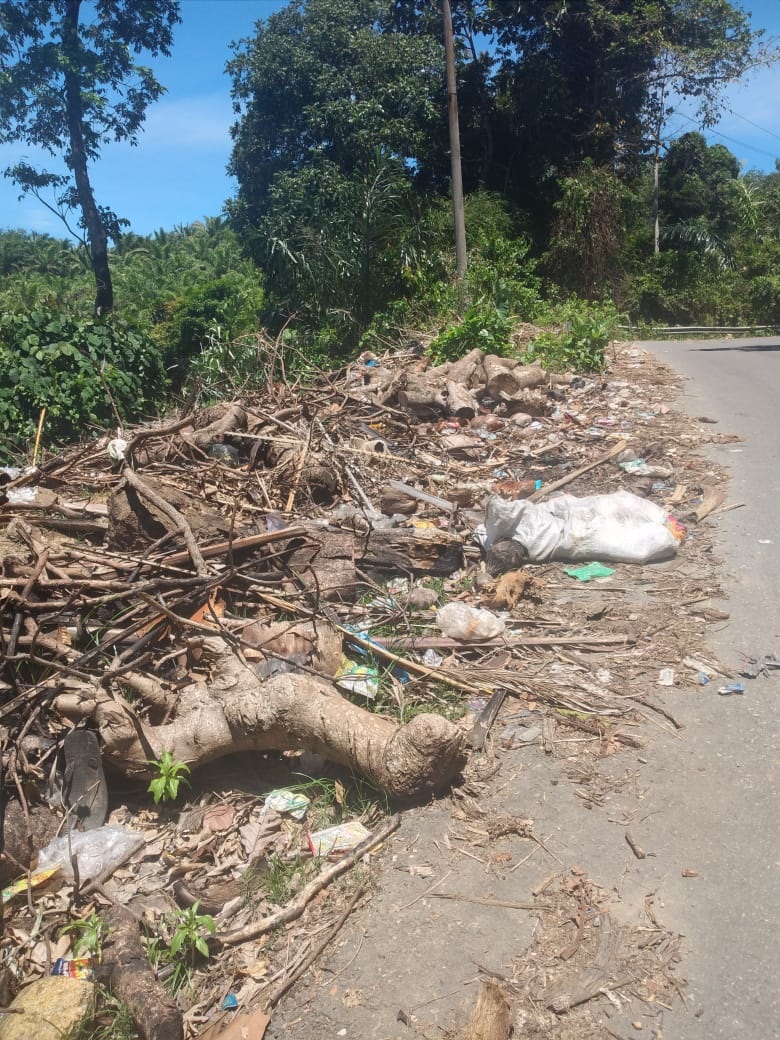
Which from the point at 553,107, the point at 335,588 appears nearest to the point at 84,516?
the point at 335,588

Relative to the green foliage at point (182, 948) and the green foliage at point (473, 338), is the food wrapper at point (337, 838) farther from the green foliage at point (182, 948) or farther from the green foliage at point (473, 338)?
the green foliage at point (473, 338)

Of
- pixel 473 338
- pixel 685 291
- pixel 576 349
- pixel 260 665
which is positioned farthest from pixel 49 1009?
pixel 685 291

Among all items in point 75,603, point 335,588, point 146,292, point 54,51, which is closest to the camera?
point 75,603

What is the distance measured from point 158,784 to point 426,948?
1.32 m

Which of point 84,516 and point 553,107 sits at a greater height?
point 553,107

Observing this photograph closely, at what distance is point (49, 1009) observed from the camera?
102 inches

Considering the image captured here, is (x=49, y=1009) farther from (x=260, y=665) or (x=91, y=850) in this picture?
(x=260, y=665)

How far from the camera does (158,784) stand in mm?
3469

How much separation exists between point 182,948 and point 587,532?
344 centimetres

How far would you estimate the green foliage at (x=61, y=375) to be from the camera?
1109cm

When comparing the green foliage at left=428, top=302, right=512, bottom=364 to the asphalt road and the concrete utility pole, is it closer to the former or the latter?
the concrete utility pole

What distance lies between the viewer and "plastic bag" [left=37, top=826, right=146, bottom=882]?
328 cm

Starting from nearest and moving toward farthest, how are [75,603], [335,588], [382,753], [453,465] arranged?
[382,753], [75,603], [335,588], [453,465]

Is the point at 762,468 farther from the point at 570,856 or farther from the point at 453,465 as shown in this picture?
the point at 570,856
